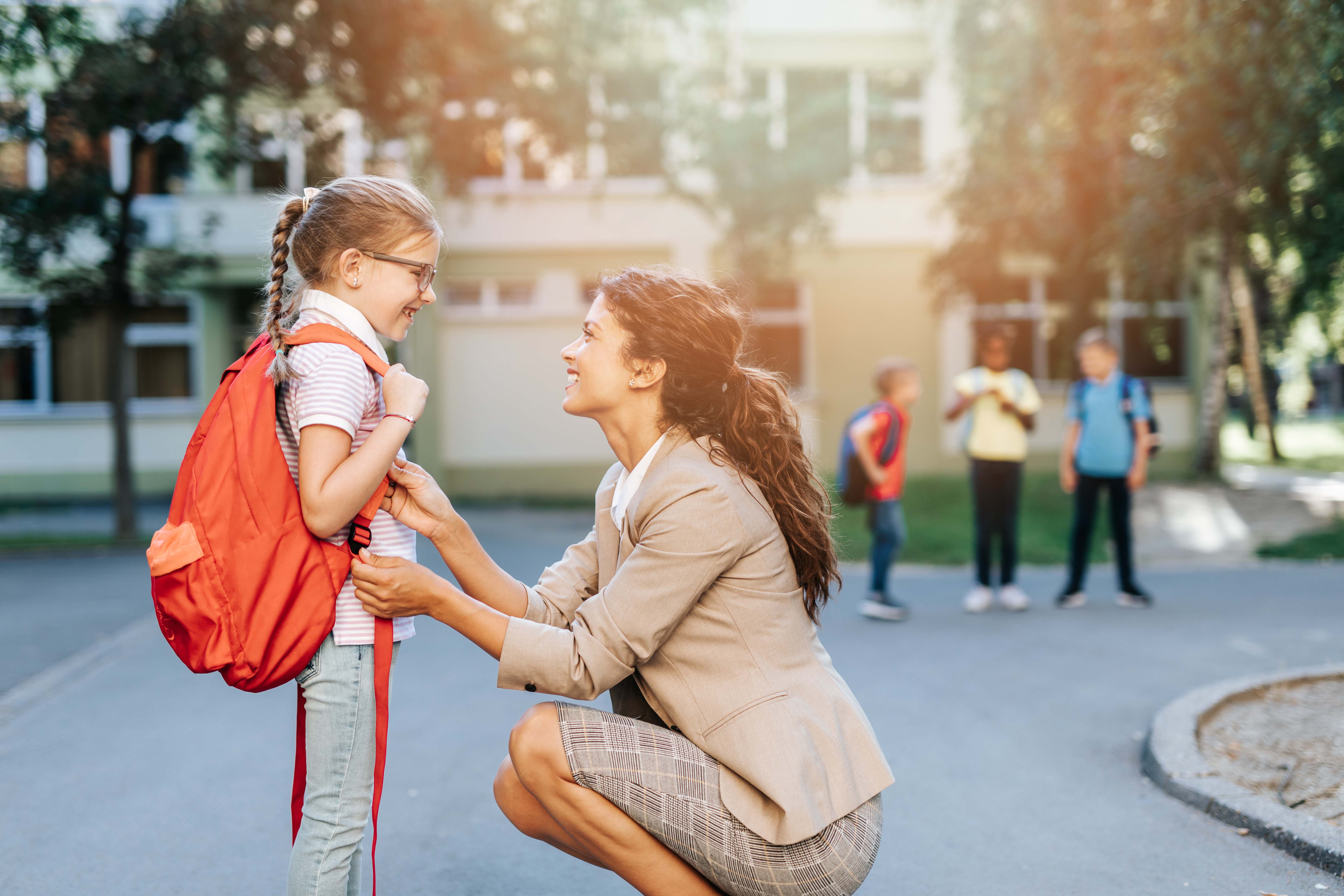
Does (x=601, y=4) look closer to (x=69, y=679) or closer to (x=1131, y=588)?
(x=1131, y=588)

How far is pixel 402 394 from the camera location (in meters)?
2.40

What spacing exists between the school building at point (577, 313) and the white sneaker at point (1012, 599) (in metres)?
11.0

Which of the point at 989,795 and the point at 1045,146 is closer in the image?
the point at 989,795

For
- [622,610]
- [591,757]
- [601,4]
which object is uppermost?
[601,4]

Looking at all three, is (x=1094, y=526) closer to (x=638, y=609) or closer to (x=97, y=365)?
(x=638, y=609)

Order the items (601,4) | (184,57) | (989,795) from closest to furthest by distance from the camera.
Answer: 1. (989,795)
2. (184,57)
3. (601,4)

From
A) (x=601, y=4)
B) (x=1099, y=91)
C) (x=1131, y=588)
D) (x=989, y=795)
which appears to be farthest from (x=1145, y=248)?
(x=989, y=795)

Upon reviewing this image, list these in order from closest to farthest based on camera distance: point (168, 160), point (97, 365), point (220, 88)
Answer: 1. point (220, 88)
2. point (168, 160)
3. point (97, 365)

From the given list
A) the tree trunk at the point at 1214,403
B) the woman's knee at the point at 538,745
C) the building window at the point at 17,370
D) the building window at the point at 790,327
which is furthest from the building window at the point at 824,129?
the woman's knee at the point at 538,745

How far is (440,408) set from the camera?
20.1 metres

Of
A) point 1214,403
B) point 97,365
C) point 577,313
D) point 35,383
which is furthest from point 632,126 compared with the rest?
point 35,383

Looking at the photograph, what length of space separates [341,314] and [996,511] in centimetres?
666

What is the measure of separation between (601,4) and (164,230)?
30.3ft

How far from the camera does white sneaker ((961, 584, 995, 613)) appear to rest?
8336 mm
